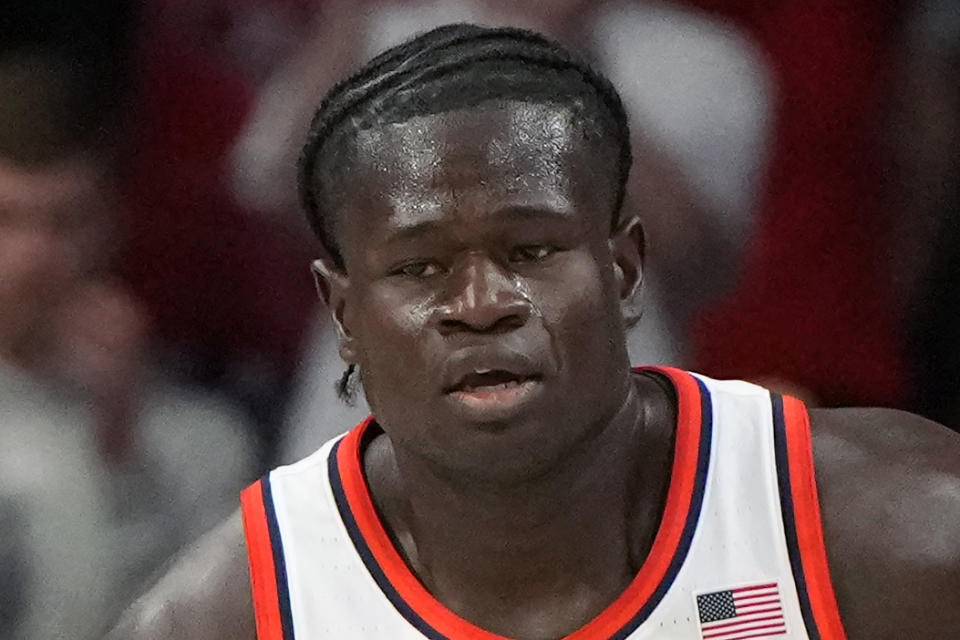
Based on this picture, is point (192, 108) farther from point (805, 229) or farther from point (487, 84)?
point (805, 229)

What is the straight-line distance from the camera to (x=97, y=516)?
1276 mm

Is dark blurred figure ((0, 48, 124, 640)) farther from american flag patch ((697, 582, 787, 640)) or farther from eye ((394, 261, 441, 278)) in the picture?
american flag patch ((697, 582, 787, 640))

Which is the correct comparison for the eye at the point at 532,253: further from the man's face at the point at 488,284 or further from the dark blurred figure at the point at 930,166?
the dark blurred figure at the point at 930,166

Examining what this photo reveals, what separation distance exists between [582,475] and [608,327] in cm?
12

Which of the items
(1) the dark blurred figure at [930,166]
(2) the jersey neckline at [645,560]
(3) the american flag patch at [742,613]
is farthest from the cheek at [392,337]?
(1) the dark blurred figure at [930,166]

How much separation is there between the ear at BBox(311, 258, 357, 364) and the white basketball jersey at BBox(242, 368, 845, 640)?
0.13 metres

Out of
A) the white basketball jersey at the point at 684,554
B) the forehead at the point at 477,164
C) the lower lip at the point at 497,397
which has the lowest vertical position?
the white basketball jersey at the point at 684,554

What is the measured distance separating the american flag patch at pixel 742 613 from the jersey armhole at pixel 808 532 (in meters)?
0.02

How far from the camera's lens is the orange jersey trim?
0.89 metres

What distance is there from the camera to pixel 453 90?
854 millimetres

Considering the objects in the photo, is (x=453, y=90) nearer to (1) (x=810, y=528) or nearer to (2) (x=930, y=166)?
(1) (x=810, y=528)

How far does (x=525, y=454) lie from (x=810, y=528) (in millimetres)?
231

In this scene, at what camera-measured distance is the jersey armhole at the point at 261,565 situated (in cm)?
95

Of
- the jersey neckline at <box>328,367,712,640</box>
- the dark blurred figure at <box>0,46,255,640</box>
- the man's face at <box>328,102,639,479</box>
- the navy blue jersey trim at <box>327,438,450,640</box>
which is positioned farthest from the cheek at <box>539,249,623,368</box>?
the dark blurred figure at <box>0,46,255,640</box>
